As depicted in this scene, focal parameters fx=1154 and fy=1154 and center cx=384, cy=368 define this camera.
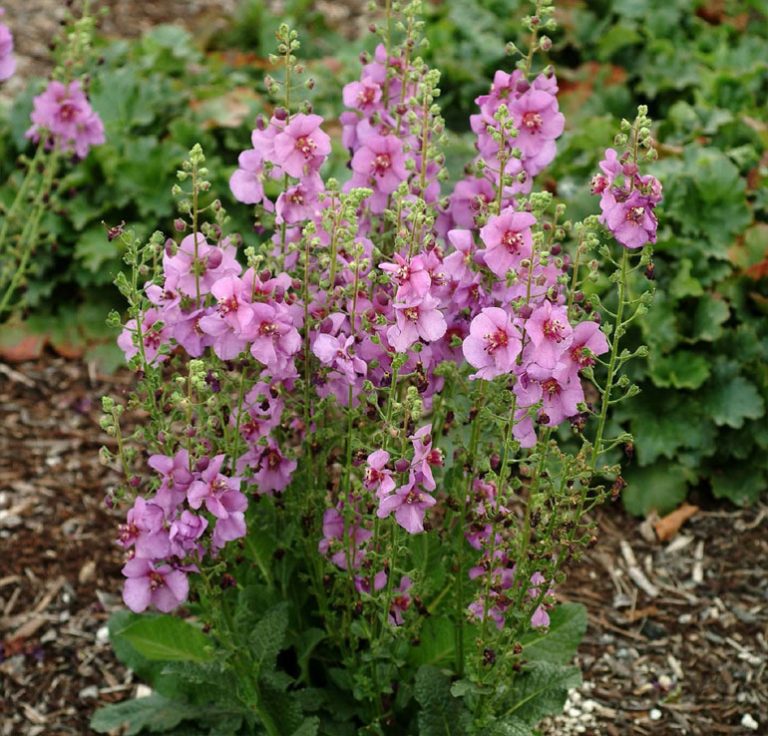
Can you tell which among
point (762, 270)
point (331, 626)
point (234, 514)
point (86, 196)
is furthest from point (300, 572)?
point (86, 196)

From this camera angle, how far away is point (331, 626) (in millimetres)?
2590

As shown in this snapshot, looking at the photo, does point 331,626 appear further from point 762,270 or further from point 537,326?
point 762,270

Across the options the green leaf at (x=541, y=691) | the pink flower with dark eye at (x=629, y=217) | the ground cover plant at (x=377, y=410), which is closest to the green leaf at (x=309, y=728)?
the ground cover plant at (x=377, y=410)

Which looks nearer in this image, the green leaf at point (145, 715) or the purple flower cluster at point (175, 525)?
the purple flower cluster at point (175, 525)

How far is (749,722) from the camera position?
3123 mm

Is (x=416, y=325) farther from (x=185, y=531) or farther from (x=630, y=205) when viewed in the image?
(x=185, y=531)

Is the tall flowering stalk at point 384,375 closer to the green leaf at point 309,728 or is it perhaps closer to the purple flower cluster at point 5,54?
the green leaf at point 309,728

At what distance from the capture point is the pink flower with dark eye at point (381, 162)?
91.4 inches

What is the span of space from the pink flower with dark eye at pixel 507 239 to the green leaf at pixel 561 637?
105 centimetres

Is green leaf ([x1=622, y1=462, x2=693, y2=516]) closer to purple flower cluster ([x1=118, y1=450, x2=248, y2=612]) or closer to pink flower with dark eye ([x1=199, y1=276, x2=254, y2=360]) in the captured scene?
purple flower cluster ([x1=118, y1=450, x2=248, y2=612])

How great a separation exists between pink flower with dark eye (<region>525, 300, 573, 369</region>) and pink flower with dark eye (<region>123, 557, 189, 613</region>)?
800 millimetres

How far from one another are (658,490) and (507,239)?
6.66ft

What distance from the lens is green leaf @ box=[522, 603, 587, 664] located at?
8.96 feet

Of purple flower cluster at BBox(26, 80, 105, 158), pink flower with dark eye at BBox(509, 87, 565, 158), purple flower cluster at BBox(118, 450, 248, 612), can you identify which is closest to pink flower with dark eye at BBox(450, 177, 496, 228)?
pink flower with dark eye at BBox(509, 87, 565, 158)
